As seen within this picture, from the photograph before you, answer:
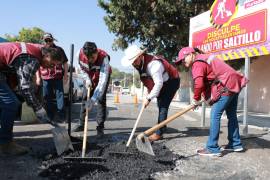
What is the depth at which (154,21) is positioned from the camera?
711 inches

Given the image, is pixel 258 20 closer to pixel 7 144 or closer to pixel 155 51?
pixel 7 144

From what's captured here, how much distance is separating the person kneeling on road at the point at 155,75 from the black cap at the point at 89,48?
1.68 feet

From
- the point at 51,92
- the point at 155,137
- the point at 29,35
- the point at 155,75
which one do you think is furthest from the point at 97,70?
the point at 29,35

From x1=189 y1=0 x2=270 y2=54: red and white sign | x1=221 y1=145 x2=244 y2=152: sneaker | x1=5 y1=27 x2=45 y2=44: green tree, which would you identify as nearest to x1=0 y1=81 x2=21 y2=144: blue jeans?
x1=221 y1=145 x2=244 y2=152: sneaker

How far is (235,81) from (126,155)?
185cm

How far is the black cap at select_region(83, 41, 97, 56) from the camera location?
18.3ft

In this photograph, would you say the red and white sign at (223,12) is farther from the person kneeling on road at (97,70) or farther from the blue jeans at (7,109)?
the blue jeans at (7,109)

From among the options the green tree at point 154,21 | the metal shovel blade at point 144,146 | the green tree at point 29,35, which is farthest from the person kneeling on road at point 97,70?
the green tree at point 29,35

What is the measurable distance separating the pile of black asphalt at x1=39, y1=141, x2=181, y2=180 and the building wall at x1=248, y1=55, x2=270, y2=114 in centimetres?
1150

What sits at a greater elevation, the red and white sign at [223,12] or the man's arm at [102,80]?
the red and white sign at [223,12]

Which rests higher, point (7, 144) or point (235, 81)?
point (235, 81)

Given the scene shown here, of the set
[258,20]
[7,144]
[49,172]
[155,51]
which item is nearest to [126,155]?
[49,172]

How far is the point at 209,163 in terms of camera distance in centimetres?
475

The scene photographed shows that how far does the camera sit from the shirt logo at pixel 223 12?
7.62 metres
